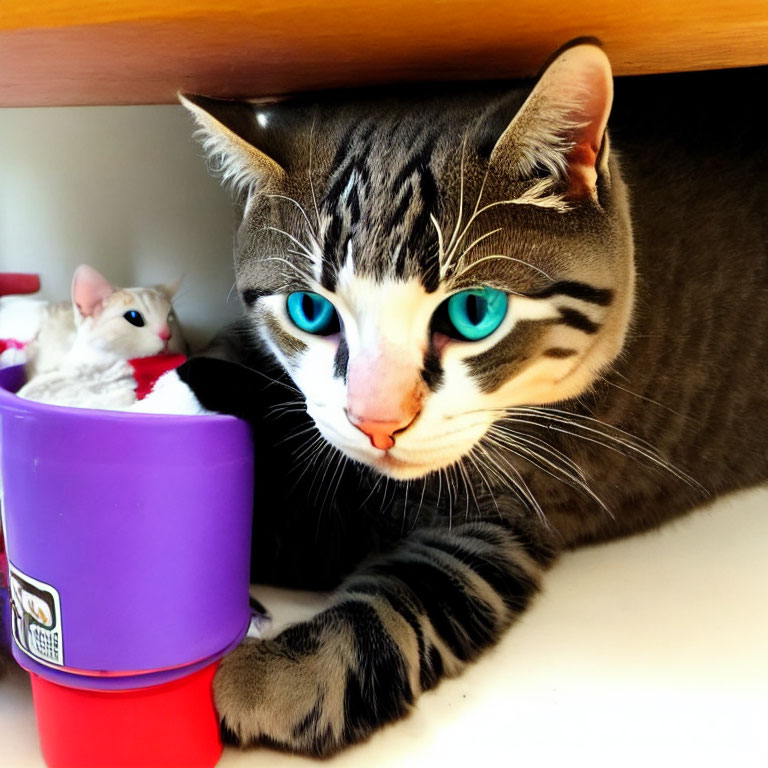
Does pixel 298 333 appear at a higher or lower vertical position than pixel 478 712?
higher

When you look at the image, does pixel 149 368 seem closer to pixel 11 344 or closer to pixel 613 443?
pixel 11 344

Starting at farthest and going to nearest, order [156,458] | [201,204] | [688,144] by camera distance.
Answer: [201,204] → [688,144] → [156,458]

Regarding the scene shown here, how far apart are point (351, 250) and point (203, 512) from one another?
282mm

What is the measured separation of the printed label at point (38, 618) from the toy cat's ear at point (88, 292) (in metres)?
0.47

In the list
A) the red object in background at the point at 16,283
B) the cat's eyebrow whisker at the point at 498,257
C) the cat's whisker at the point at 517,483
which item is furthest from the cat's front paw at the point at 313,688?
the red object in background at the point at 16,283

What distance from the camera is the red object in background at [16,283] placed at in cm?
147

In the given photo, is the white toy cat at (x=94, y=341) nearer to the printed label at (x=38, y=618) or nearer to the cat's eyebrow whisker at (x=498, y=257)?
the printed label at (x=38, y=618)

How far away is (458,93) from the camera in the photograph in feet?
3.06

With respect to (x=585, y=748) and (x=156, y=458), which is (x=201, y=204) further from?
(x=585, y=748)

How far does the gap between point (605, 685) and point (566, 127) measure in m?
0.56

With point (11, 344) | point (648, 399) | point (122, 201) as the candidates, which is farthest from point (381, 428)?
point (122, 201)

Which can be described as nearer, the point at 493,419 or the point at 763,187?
the point at 493,419

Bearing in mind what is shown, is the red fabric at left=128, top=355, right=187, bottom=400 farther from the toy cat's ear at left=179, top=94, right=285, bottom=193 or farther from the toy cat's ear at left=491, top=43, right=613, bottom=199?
the toy cat's ear at left=491, top=43, right=613, bottom=199

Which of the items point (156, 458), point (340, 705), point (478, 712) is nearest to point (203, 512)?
point (156, 458)
